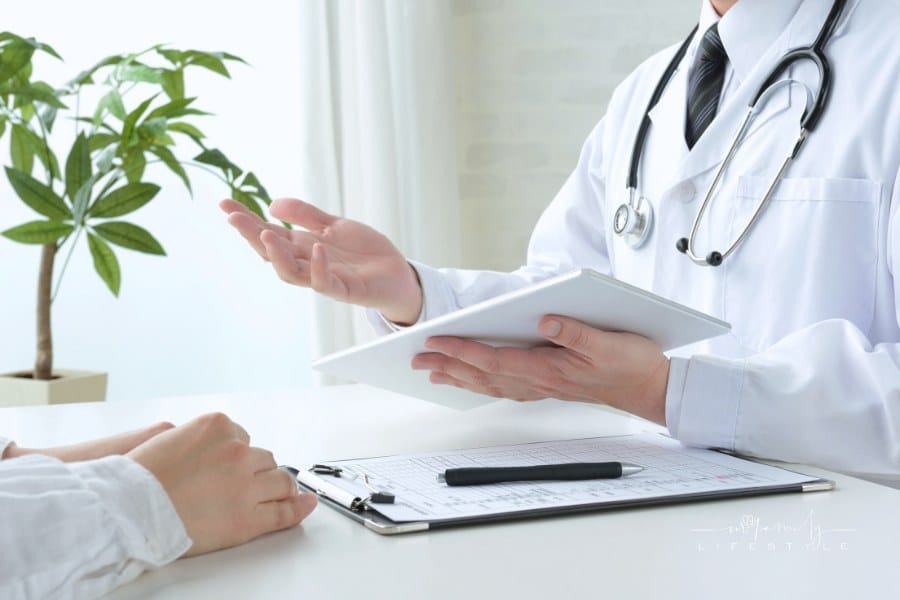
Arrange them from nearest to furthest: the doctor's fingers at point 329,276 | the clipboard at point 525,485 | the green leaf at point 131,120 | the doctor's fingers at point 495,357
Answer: the clipboard at point 525,485 < the doctor's fingers at point 495,357 < the doctor's fingers at point 329,276 < the green leaf at point 131,120

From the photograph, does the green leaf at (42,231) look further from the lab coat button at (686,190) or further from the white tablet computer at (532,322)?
the lab coat button at (686,190)

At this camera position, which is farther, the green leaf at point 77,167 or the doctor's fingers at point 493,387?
the green leaf at point 77,167

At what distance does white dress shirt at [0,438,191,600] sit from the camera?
0.58m

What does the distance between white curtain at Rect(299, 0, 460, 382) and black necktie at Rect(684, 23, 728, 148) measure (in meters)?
1.34

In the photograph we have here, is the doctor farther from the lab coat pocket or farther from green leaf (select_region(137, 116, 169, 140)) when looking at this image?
green leaf (select_region(137, 116, 169, 140))

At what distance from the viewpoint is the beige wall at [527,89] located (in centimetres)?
281

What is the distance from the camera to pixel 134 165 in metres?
2.09

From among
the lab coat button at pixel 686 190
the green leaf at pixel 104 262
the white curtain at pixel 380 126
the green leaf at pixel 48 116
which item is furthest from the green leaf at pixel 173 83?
the lab coat button at pixel 686 190

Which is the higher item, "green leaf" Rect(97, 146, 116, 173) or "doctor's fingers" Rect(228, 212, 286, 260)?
"green leaf" Rect(97, 146, 116, 173)

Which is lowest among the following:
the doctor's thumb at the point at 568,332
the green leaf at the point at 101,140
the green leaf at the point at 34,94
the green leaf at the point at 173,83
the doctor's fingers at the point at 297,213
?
the doctor's thumb at the point at 568,332

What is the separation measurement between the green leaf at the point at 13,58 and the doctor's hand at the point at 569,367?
1295 millimetres

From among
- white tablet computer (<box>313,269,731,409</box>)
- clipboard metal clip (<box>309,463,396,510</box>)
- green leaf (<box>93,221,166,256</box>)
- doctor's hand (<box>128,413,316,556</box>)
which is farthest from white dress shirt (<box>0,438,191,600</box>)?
green leaf (<box>93,221,166,256</box>)

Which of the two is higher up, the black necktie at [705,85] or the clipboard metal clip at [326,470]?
the black necktie at [705,85]

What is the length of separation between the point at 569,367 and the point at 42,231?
1.33 meters
